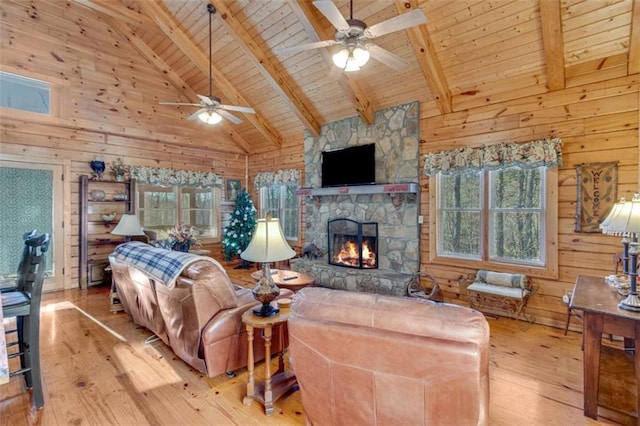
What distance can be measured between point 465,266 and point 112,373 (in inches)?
171

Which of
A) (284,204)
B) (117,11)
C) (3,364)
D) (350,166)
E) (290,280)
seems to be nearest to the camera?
(3,364)

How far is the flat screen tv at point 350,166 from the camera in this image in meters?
5.39

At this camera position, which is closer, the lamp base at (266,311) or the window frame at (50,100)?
the lamp base at (266,311)

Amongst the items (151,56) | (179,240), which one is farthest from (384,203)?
(151,56)

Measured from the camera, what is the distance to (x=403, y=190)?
15.8ft

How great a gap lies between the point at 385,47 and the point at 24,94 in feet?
19.4

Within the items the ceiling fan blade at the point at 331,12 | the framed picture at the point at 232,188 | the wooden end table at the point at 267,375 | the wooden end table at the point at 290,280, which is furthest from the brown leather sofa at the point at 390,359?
the framed picture at the point at 232,188

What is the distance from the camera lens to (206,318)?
245 centimetres

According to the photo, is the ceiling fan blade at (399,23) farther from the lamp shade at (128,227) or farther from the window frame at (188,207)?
the window frame at (188,207)

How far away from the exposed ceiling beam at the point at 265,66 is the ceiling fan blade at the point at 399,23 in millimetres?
2789

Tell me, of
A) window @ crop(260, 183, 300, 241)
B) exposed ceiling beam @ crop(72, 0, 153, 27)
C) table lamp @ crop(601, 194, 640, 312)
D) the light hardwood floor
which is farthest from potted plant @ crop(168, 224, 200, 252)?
table lamp @ crop(601, 194, 640, 312)

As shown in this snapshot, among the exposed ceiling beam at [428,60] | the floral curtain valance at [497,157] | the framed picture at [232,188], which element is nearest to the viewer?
the exposed ceiling beam at [428,60]

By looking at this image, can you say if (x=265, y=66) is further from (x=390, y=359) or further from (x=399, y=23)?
(x=390, y=359)

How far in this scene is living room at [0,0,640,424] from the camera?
9.89 feet
